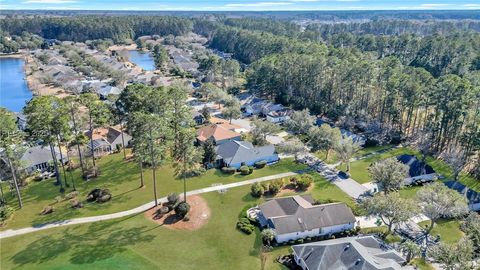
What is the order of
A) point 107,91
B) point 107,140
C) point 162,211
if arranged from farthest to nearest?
point 107,91
point 107,140
point 162,211

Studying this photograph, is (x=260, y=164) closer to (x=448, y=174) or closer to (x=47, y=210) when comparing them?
(x=448, y=174)

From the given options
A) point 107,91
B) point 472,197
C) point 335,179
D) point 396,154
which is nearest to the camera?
point 472,197

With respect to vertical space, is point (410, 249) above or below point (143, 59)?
above

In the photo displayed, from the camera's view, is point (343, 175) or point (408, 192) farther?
point (343, 175)

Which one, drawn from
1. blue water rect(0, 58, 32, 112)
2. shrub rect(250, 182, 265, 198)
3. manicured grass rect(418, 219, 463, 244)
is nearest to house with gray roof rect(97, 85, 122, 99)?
blue water rect(0, 58, 32, 112)

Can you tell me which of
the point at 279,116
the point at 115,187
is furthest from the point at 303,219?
the point at 279,116
